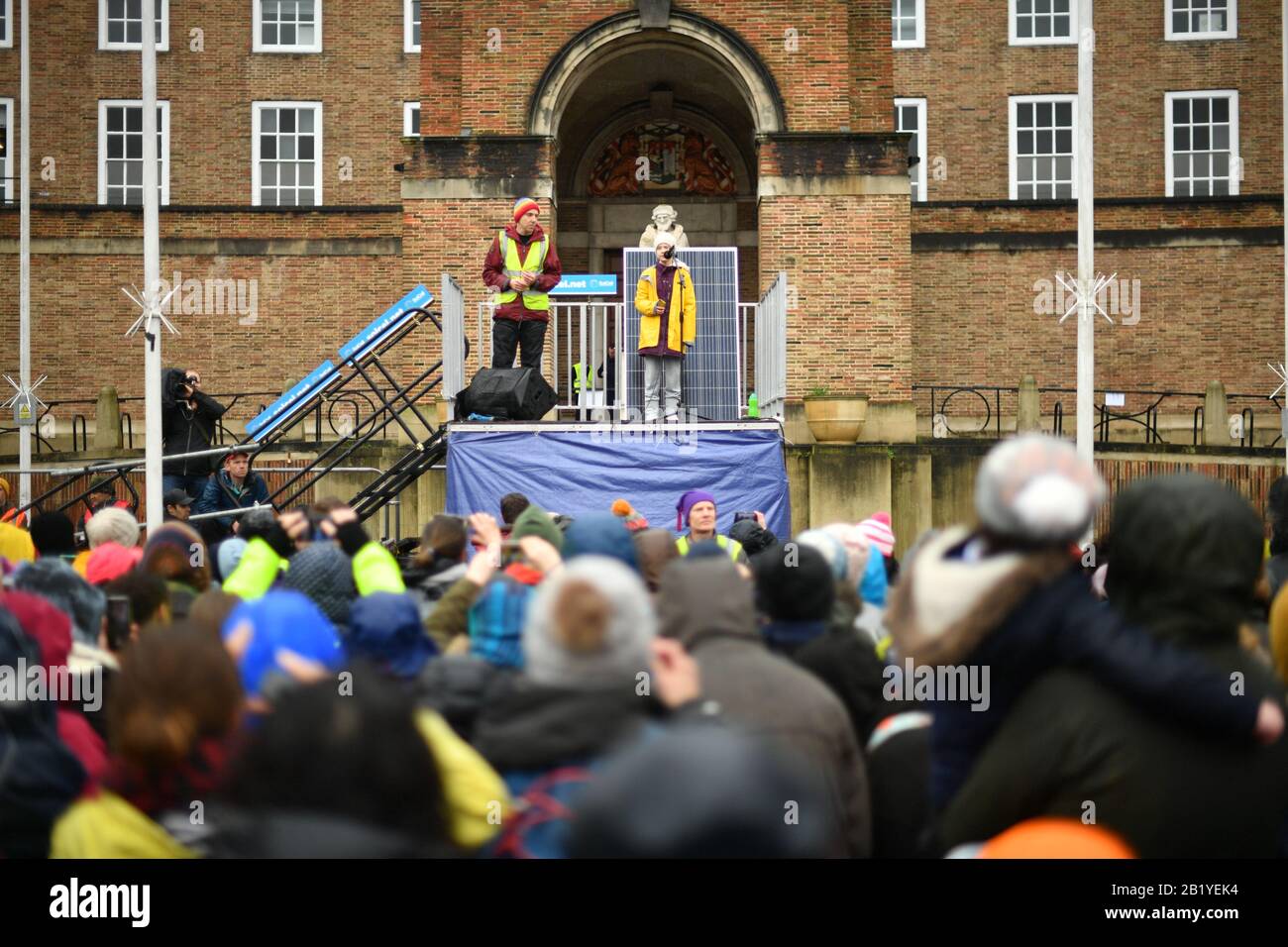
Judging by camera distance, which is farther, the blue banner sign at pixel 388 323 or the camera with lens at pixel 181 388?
the blue banner sign at pixel 388 323

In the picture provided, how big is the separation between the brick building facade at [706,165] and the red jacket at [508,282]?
5.20m

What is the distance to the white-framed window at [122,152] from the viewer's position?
1388 inches

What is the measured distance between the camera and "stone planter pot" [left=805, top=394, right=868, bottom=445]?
20875 mm

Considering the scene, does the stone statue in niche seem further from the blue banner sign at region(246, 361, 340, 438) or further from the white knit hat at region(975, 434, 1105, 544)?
the white knit hat at region(975, 434, 1105, 544)

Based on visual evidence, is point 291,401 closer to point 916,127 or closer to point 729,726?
point 729,726

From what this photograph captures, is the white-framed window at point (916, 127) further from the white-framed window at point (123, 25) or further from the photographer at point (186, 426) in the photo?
the photographer at point (186, 426)

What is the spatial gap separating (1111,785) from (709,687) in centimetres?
126

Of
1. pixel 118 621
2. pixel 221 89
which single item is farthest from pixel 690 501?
pixel 221 89

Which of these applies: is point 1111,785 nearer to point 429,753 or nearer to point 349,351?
point 429,753

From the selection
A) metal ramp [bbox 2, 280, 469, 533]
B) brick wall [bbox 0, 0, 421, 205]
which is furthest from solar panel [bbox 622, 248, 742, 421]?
brick wall [bbox 0, 0, 421, 205]

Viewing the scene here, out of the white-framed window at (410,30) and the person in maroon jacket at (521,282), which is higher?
the white-framed window at (410,30)

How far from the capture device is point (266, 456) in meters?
25.6

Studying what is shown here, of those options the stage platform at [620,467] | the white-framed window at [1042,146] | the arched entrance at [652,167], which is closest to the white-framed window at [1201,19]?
the white-framed window at [1042,146]

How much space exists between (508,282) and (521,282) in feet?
0.59
